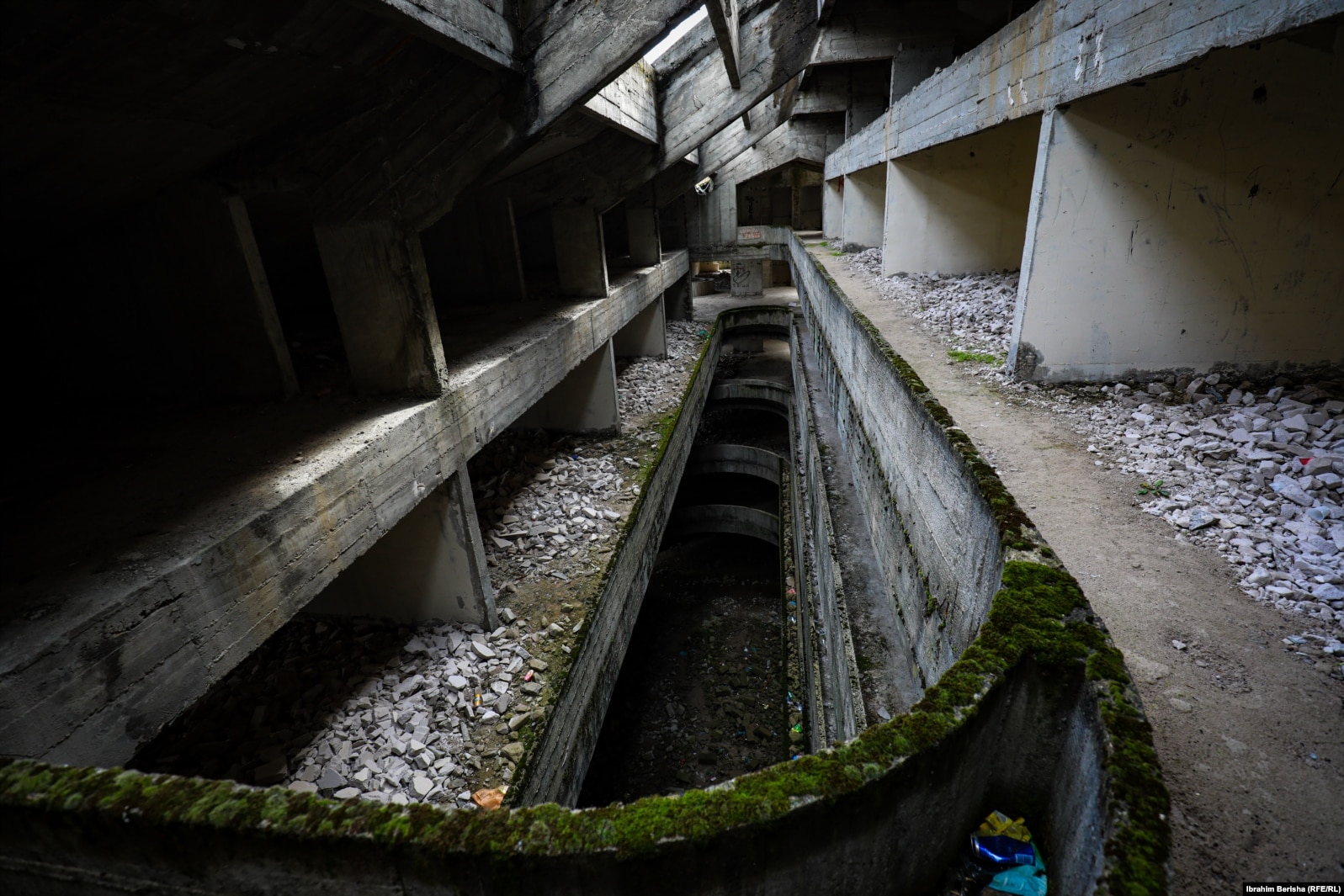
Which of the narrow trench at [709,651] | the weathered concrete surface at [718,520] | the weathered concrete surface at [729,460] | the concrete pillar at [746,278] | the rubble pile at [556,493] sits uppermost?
the concrete pillar at [746,278]

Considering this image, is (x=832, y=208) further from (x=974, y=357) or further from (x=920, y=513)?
(x=920, y=513)

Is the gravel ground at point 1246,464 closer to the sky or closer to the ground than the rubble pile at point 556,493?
closer to the sky

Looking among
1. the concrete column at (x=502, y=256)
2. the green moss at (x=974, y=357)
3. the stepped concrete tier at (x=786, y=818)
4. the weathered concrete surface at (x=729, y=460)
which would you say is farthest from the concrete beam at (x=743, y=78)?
the stepped concrete tier at (x=786, y=818)

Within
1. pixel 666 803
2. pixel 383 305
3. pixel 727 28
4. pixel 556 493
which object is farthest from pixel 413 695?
pixel 727 28

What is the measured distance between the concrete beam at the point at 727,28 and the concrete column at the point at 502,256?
3.66 meters

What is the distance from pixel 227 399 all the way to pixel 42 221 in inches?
64.0

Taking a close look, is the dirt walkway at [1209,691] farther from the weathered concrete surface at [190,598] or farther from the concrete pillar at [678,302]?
the concrete pillar at [678,302]

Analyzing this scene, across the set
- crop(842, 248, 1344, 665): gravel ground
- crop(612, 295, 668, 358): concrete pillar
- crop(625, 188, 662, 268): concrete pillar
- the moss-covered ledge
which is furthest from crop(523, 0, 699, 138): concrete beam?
crop(612, 295, 668, 358): concrete pillar

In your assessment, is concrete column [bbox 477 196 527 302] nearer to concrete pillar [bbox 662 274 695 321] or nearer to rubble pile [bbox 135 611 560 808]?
rubble pile [bbox 135 611 560 808]

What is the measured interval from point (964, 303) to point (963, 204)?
9.10ft

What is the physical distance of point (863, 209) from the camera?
14984 mm

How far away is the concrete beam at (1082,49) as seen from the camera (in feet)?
9.93

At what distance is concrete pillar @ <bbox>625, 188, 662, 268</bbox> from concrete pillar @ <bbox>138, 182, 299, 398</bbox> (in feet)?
34.5

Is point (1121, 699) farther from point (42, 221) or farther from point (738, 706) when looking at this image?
point (738, 706)
